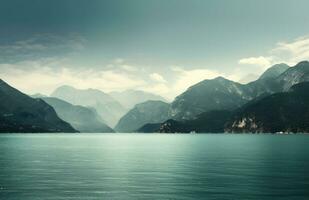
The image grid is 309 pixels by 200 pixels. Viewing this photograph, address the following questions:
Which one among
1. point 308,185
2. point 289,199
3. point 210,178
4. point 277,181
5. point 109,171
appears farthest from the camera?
point 109,171

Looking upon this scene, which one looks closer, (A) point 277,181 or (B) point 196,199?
(B) point 196,199

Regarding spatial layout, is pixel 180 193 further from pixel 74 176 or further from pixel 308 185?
pixel 74 176

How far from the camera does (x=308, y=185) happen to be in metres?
86.9

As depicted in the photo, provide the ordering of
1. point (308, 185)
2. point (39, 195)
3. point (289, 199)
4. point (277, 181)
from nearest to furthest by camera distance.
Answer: point (289, 199) < point (39, 195) < point (308, 185) < point (277, 181)

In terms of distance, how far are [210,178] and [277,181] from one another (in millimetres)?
15668

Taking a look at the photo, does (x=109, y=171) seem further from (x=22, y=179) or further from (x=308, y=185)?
(x=308, y=185)

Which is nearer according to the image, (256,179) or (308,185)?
(308,185)

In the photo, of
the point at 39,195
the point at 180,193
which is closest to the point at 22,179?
the point at 39,195

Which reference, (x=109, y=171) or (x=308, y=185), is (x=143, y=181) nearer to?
(x=109, y=171)

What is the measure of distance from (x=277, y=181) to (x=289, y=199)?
2213cm

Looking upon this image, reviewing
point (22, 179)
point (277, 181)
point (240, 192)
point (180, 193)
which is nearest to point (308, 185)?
point (277, 181)

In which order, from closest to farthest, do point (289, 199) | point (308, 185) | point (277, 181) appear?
point (289, 199), point (308, 185), point (277, 181)

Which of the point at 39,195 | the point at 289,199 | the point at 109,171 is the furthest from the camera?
Answer: the point at 109,171

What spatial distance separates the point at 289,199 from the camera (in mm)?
72188
